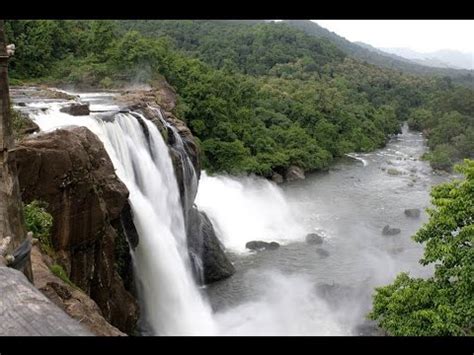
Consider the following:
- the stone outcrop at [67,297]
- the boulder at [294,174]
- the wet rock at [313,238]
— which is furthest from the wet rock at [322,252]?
the stone outcrop at [67,297]

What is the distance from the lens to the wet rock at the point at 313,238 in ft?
64.1

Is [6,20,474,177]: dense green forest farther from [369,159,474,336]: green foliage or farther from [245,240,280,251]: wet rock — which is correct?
[245,240,280,251]: wet rock

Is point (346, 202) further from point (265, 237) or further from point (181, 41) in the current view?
point (181, 41)

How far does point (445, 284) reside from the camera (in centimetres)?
834

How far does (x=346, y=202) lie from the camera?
82.2 ft

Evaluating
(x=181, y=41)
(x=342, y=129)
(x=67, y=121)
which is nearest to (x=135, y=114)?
(x=67, y=121)

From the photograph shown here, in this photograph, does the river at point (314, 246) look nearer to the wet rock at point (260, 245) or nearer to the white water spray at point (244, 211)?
the white water spray at point (244, 211)

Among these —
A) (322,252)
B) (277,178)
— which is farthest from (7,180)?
(277,178)

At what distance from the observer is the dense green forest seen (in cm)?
2303

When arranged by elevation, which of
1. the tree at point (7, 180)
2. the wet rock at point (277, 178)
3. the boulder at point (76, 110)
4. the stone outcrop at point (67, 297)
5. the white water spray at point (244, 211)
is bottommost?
the wet rock at point (277, 178)

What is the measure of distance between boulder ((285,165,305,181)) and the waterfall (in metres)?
16.6

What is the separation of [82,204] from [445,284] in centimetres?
594

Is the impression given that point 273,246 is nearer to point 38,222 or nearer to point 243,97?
point 38,222

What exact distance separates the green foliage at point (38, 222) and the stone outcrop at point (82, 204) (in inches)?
19.3
